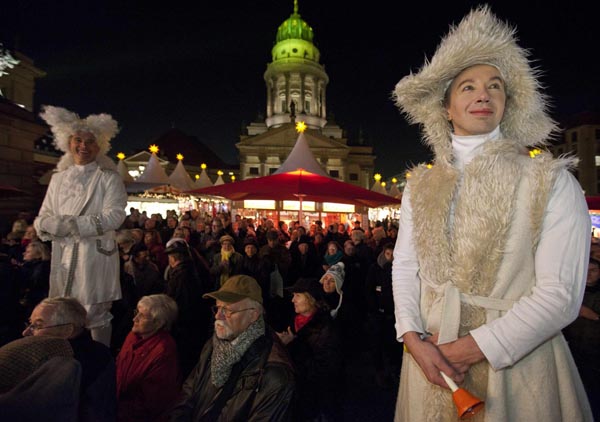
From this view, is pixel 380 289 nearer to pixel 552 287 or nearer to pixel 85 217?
pixel 85 217

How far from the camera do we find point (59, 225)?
8.78 ft

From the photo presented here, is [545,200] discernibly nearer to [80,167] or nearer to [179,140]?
[80,167]

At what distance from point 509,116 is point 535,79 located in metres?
0.16

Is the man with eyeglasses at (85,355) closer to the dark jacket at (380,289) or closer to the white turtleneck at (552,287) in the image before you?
the white turtleneck at (552,287)

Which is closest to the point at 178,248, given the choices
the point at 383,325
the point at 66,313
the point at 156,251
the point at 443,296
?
the point at 156,251

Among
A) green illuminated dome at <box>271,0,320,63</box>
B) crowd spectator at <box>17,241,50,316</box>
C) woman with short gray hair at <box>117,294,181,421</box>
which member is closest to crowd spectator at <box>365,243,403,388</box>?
woman with short gray hair at <box>117,294,181,421</box>

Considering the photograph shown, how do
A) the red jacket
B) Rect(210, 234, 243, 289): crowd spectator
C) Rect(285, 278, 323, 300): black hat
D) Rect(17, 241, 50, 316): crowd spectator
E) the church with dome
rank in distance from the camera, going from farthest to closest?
1. the church with dome
2. Rect(210, 234, 243, 289): crowd spectator
3. Rect(17, 241, 50, 316): crowd spectator
4. Rect(285, 278, 323, 300): black hat
5. the red jacket

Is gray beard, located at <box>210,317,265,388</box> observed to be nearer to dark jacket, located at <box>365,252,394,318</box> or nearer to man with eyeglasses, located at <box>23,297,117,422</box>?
man with eyeglasses, located at <box>23,297,117,422</box>

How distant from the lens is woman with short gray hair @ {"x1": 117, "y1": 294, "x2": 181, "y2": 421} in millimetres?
2607

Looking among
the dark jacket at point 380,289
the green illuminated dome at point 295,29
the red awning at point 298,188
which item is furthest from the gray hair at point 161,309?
the green illuminated dome at point 295,29

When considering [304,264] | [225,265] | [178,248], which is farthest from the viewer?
[304,264]

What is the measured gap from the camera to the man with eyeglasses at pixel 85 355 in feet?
6.04

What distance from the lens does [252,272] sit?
21.0ft

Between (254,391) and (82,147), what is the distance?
2.50m
